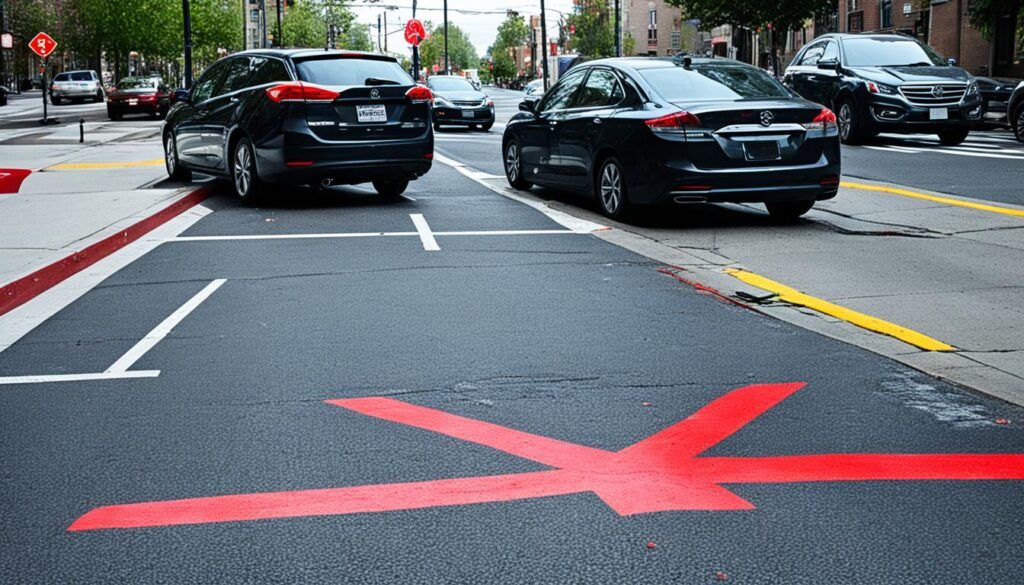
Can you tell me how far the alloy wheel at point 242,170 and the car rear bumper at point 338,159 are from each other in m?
0.36

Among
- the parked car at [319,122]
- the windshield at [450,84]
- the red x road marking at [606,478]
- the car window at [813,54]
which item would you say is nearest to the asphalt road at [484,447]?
the red x road marking at [606,478]

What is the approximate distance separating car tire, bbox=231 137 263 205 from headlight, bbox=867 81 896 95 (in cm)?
1143

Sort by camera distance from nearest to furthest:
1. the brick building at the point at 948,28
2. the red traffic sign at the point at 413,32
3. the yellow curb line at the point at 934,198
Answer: the yellow curb line at the point at 934,198 → the brick building at the point at 948,28 → the red traffic sign at the point at 413,32

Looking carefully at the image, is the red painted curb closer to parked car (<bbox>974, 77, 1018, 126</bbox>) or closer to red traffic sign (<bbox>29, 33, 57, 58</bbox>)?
parked car (<bbox>974, 77, 1018, 126</bbox>)

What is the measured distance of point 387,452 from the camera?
4.93 metres

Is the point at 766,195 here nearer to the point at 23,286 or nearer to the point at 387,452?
the point at 23,286

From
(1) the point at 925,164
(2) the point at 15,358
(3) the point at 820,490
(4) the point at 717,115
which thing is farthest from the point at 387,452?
(1) the point at 925,164

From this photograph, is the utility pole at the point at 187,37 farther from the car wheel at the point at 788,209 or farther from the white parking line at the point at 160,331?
the white parking line at the point at 160,331

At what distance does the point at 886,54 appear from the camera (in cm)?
2244

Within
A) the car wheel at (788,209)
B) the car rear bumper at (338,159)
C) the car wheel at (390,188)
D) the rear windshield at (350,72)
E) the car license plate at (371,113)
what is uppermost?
the rear windshield at (350,72)

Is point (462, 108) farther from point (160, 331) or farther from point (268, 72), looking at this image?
point (160, 331)

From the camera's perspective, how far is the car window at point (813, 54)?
76.9ft

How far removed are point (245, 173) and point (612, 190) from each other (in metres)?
4.44

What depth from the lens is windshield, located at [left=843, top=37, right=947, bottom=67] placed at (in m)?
22.3
